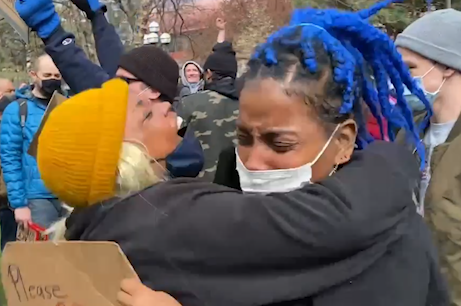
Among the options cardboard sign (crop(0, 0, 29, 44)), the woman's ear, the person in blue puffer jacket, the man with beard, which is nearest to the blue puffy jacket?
the person in blue puffer jacket

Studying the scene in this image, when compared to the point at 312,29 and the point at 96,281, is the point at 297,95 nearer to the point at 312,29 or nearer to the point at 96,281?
the point at 312,29

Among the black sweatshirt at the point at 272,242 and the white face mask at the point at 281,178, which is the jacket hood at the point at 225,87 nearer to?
the white face mask at the point at 281,178

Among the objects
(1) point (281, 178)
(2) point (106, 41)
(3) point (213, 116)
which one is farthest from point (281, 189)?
(3) point (213, 116)

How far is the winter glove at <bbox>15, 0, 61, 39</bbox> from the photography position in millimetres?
3287

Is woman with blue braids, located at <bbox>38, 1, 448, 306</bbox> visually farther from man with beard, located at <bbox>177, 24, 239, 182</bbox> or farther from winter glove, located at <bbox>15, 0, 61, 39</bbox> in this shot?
man with beard, located at <bbox>177, 24, 239, 182</bbox>

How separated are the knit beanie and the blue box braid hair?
1.23 ft

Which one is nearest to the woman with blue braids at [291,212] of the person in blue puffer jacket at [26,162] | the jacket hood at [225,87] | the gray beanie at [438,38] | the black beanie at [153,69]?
the black beanie at [153,69]

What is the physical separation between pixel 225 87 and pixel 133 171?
340cm

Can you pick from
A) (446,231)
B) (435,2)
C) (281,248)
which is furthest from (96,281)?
(435,2)

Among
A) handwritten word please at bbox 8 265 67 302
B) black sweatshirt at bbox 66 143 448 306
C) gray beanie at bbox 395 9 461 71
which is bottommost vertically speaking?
gray beanie at bbox 395 9 461 71

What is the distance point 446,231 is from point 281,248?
6.20 feet

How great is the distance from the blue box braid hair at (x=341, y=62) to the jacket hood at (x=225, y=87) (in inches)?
106

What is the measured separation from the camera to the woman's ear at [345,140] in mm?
1717

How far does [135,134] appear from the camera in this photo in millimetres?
1789
